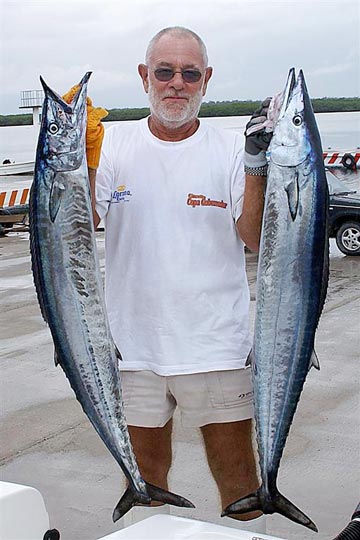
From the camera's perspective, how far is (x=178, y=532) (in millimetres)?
2834

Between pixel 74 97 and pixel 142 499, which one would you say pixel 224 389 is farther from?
pixel 74 97

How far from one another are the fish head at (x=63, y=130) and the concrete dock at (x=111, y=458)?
165cm

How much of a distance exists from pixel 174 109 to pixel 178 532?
1.46m

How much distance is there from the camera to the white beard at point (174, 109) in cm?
304

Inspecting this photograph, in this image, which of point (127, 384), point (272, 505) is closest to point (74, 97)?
point (127, 384)

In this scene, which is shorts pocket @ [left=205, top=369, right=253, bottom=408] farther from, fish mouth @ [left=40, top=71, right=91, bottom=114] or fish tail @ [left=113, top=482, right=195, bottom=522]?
fish mouth @ [left=40, top=71, right=91, bottom=114]

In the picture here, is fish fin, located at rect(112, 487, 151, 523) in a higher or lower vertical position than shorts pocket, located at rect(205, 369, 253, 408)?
lower

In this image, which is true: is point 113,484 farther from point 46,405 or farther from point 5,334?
point 5,334

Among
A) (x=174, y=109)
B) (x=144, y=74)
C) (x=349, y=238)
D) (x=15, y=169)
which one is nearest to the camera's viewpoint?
(x=174, y=109)

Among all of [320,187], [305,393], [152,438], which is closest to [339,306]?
[305,393]

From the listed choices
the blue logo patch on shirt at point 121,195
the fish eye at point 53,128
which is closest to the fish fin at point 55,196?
the fish eye at point 53,128

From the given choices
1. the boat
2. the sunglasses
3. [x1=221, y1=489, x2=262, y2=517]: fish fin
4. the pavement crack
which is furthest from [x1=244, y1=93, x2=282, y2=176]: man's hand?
the boat

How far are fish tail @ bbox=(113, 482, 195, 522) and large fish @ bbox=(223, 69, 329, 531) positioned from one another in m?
0.20

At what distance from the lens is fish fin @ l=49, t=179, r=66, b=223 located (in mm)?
2619
